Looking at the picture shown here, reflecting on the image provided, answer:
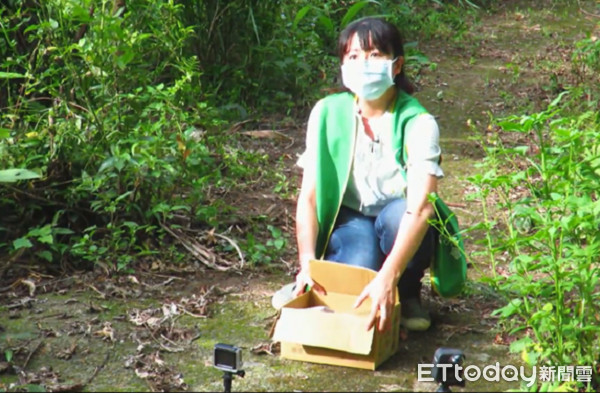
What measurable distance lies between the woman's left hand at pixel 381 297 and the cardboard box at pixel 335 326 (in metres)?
0.03

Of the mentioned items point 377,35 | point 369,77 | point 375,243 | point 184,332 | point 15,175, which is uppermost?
point 377,35

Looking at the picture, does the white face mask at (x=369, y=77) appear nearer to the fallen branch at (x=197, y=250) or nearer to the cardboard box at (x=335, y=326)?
the cardboard box at (x=335, y=326)

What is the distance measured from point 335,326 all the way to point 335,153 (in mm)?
717

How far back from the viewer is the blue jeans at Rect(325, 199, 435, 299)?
3475 millimetres

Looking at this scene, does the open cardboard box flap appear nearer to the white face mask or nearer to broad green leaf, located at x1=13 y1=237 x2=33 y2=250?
the white face mask

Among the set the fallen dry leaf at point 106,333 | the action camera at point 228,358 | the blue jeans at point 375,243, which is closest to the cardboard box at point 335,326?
the blue jeans at point 375,243

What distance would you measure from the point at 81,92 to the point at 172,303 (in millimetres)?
1208

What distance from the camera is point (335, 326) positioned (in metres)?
3.15

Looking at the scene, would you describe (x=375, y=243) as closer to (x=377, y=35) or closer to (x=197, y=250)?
(x=377, y=35)

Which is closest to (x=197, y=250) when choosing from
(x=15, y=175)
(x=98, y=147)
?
(x=98, y=147)

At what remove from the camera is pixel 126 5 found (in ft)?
17.2

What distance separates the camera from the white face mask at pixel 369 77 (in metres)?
3.48

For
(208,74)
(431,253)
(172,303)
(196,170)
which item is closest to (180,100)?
(196,170)

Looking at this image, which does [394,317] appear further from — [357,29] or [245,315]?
[357,29]
